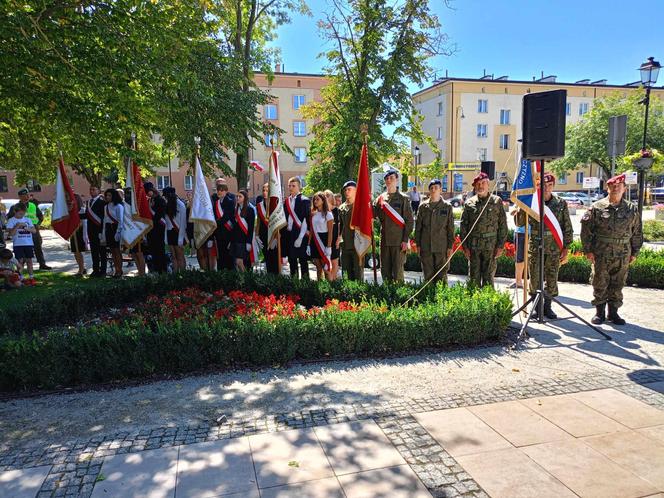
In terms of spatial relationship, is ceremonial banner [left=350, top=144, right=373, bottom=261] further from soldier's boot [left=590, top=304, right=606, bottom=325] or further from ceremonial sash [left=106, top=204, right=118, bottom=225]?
ceremonial sash [left=106, top=204, right=118, bottom=225]

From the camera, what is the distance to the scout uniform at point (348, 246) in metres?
8.56

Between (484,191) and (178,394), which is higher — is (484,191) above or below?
above

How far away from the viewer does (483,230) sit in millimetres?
7105

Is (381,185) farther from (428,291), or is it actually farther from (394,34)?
(428,291)

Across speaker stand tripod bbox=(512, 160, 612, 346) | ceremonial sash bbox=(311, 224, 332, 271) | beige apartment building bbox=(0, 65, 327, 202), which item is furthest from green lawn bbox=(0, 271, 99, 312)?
beige apartment building bbox=(0, 65, 327, 202)

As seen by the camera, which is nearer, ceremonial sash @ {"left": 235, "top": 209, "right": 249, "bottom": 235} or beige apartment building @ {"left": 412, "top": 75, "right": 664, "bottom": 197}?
ceremonial sash @ {"left": 235, "top": 209, "right": 249, "bottom": 235}

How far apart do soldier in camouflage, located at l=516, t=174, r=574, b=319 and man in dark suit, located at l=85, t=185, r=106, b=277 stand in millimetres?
9015

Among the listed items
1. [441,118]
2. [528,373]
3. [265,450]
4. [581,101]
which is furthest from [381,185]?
[581,101]

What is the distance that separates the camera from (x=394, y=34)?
1719 cm

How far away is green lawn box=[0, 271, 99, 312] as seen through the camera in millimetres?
7971

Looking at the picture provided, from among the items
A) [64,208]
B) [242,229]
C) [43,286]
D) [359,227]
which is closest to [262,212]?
[242,229]

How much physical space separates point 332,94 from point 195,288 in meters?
13.0

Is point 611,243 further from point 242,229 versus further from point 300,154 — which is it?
point 300,154

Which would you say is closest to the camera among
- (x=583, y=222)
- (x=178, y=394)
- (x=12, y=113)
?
(x=178, y=394)
